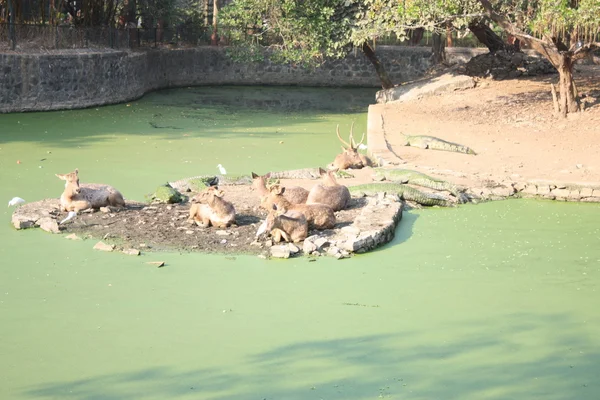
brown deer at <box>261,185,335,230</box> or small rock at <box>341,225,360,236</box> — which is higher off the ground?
brown deer at <box>261,185,335,230</box>

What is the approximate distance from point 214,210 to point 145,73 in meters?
14.6

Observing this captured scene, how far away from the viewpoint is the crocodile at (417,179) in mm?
12141

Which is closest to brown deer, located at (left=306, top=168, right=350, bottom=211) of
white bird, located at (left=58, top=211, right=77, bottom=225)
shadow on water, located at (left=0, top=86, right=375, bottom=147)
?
white bird, located at (left=58, top=211, right=77, bottom=225)

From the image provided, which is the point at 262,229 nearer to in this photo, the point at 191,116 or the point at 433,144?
the point at 433,144

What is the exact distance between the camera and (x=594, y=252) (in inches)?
393

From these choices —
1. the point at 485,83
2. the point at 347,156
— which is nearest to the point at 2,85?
the point at 347,156

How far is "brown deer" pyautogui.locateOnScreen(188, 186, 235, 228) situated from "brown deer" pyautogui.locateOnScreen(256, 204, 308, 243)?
23.6 inches

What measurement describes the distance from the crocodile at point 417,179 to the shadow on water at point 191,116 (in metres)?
4.69

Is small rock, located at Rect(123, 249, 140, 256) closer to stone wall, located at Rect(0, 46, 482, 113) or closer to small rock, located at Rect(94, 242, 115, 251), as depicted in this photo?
small rock, located at Rect(94, 242, 115, 251)

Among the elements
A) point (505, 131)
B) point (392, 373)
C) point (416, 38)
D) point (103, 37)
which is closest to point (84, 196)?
point (392, 373)

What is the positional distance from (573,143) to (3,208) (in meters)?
8.84

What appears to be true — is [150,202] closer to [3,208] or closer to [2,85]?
[3,208]

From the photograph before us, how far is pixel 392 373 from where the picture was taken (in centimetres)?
682

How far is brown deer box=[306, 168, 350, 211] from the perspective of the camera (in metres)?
10.9
